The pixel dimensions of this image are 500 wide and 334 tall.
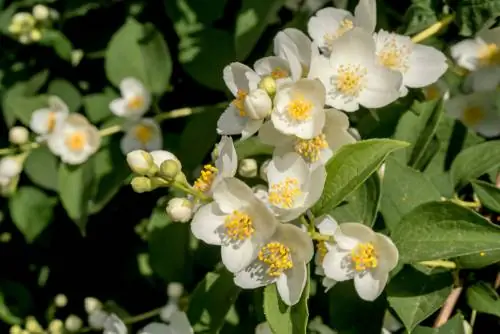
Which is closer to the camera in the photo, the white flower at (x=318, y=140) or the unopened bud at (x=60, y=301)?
the white flower at (x=318, y=140)

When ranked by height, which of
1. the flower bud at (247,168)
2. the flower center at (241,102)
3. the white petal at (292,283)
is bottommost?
the white petal at (292,283)

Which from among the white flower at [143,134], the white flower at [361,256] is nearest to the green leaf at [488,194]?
the white flower at [361,256]

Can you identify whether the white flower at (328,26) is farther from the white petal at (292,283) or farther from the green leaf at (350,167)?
the white petal at (292,283)

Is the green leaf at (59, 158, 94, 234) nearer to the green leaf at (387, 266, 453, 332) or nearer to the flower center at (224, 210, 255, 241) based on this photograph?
the flower center at (224, 210, 255, 241)

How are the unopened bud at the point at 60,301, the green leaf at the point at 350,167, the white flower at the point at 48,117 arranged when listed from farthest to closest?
the unopened bud at the point at 60,301
the white flower at the point at 48,117
the green leaf at the point at 350,167

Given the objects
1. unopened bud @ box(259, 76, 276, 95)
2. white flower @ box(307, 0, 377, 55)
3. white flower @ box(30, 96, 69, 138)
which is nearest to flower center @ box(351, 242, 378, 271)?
unopened bud @ box(259, 76, 276, 95)

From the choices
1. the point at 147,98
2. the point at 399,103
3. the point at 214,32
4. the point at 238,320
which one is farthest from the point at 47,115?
the point at 399,103

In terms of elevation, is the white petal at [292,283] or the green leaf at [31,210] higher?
the white petal at [292,283]
